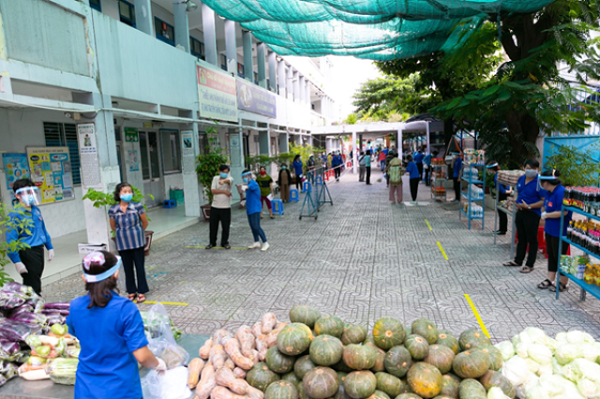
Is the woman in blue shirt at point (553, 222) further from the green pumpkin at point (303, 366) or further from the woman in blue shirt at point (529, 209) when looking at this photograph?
the green pumpkin at point (303, 366)

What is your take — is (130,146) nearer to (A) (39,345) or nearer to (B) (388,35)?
(B) (388,35)

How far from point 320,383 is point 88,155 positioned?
23.9 feet

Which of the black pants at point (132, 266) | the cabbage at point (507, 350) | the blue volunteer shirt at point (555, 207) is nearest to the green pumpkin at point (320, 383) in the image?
the cabbage at point (507, 350)

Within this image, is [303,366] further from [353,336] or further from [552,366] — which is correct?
[552,366]

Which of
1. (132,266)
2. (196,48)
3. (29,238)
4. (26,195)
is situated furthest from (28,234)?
(196,48)

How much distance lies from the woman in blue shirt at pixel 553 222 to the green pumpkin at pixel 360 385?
3.98 metres

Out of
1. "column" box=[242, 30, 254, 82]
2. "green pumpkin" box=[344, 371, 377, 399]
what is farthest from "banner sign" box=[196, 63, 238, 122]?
"green pumpkin" box=[344, 371, 377, 399]

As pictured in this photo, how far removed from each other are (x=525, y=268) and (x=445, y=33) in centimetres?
760

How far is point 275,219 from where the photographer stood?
12336 mm

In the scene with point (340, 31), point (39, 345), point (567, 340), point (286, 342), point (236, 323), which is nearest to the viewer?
point (286, 342)

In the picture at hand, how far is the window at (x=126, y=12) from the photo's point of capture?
11195mm

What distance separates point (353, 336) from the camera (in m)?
3.29

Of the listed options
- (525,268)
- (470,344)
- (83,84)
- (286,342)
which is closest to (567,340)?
(470,344)

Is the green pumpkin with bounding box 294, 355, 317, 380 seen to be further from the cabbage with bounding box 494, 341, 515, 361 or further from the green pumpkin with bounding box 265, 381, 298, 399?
the cabbage with bounding box 494, 341, 515, 361
